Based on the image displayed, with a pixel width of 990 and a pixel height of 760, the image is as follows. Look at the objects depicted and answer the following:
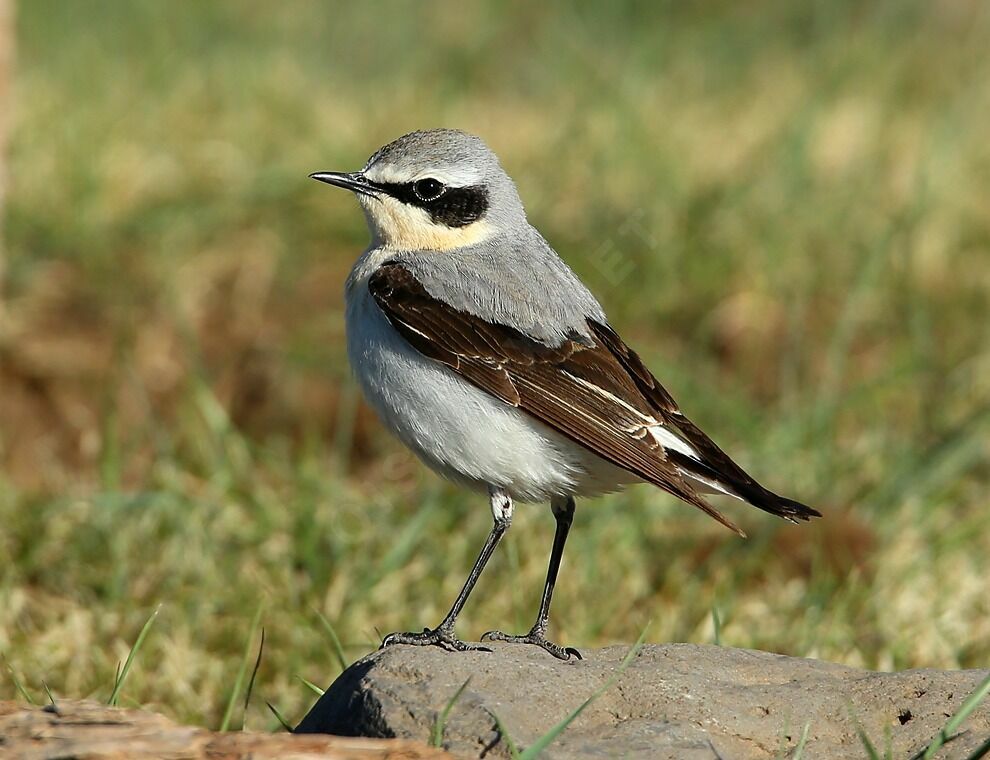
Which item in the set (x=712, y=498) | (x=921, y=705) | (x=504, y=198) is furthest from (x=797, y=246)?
(x=921, y=705)

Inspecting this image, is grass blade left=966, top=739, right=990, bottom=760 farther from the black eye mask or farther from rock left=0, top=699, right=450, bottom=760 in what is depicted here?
the black eye mask

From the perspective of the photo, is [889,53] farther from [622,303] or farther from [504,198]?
[504,198]

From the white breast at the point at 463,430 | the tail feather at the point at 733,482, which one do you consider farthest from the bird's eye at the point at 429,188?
the tail feather at the point at 733,482

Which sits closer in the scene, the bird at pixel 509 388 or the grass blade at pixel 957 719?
the grass blade at pixel 957 719

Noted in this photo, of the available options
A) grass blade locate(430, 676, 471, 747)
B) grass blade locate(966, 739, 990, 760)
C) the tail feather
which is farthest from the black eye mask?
grass blade locate(966, 739, 990, 760)

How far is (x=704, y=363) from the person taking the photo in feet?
25.8

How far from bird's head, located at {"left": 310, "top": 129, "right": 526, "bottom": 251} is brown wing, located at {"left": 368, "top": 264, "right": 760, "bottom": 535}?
333mm

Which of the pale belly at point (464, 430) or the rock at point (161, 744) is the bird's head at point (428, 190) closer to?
the pale belly at point (464, 430)

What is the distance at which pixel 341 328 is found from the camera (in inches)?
309

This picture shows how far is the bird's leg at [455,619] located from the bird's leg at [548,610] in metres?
0.13

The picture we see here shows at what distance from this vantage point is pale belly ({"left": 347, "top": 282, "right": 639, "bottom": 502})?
4.51 metres

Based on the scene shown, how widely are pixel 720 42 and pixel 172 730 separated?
924 cm

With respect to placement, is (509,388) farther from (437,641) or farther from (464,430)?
(437,641)

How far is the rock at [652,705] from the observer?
334 cm
